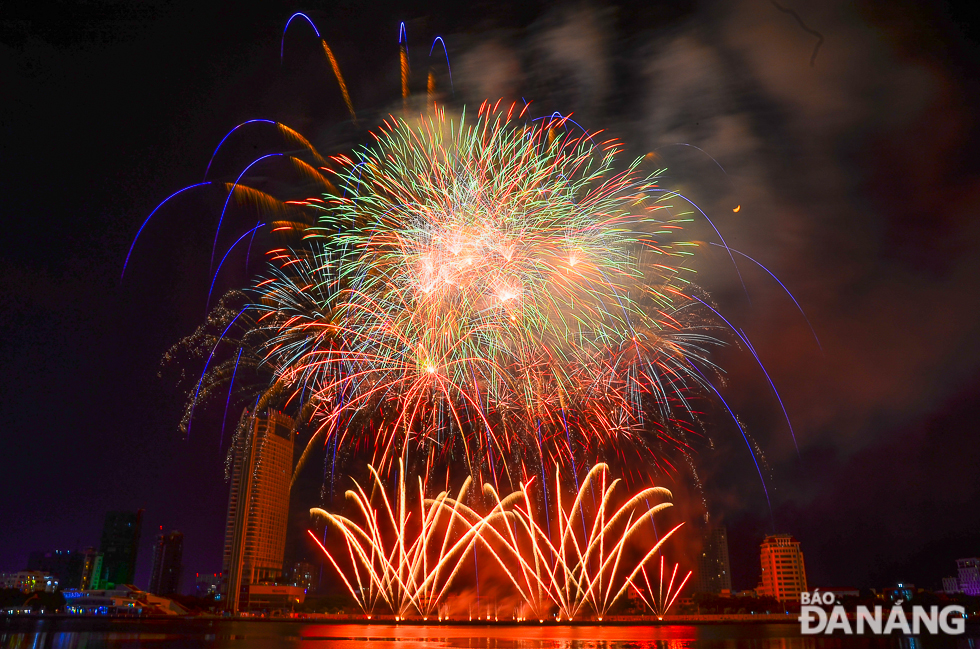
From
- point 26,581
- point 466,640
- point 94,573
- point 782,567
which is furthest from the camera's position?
point 94,573

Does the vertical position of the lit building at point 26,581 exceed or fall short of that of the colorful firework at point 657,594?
it falls short

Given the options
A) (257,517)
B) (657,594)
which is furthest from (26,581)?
(657,594)

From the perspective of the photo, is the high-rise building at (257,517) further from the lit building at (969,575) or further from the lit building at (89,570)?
the lit building at (969,575)

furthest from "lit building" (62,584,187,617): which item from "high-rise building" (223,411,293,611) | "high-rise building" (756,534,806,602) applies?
"high-rise building" (756,534,806,602)

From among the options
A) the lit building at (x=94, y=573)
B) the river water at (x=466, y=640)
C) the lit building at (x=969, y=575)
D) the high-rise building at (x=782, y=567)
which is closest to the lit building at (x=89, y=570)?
the lit building at (x=94, y=573)

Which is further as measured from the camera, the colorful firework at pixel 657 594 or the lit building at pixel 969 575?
the lit building at pixel 969 575

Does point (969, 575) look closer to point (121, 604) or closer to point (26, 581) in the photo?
point (121, 604)
